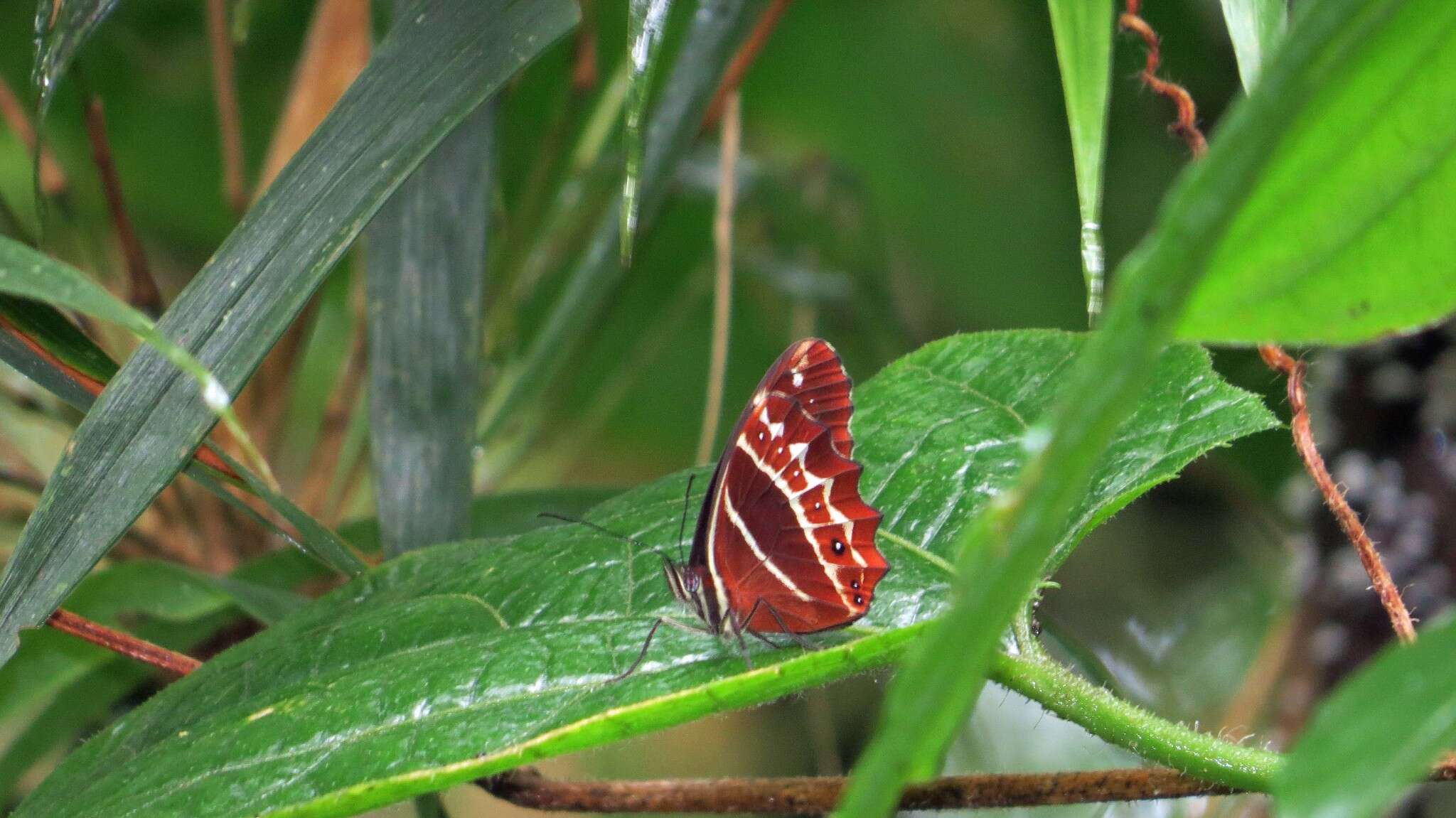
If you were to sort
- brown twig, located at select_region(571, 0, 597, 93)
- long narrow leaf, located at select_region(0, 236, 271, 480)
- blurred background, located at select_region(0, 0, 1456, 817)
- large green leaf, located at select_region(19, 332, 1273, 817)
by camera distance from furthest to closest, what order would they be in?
blurred background, located at select_region(0, 0, 1456, 817) → brown twig, located at select_region(571, 0, 597, 93) → large green leaf, located at select_region(19, 332, 1273, 817) → long narrow leaf, located at select_region(0, 236, 271, 480)

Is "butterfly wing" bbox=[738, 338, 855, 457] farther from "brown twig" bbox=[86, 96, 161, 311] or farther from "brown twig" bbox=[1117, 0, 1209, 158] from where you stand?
"brown twig" bbox=[86, 96, 161, 311]

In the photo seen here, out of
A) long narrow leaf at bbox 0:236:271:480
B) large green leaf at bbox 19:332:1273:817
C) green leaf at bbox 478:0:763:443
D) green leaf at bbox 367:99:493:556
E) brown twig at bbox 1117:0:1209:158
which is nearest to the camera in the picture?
long narrow leaf at bbox 0:236:271:480

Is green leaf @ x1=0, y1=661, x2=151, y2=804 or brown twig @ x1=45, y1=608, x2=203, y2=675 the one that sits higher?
green leaf @ x1=0, y1=661, x2=151, y2=804

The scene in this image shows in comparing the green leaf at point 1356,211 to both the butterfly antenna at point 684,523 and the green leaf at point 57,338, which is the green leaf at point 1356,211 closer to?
the butterfly antenna at point 684,523

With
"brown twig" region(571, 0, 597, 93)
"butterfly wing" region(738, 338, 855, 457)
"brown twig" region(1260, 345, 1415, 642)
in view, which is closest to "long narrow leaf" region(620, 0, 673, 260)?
"butterfly wing" region(738, 338, 855, 457)

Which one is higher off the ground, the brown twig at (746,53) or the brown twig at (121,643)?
the brown twig at (746,53)

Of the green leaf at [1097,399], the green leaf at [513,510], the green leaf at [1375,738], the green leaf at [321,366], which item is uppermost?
the green leaf at [321,366]

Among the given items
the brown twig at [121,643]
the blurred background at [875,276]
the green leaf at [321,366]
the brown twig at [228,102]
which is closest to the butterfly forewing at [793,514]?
the brown twig at [121,643]

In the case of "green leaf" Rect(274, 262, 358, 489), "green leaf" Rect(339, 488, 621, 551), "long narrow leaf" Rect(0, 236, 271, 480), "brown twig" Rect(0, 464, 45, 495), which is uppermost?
"green leaf" Rect(274, 262, 358, 489)
